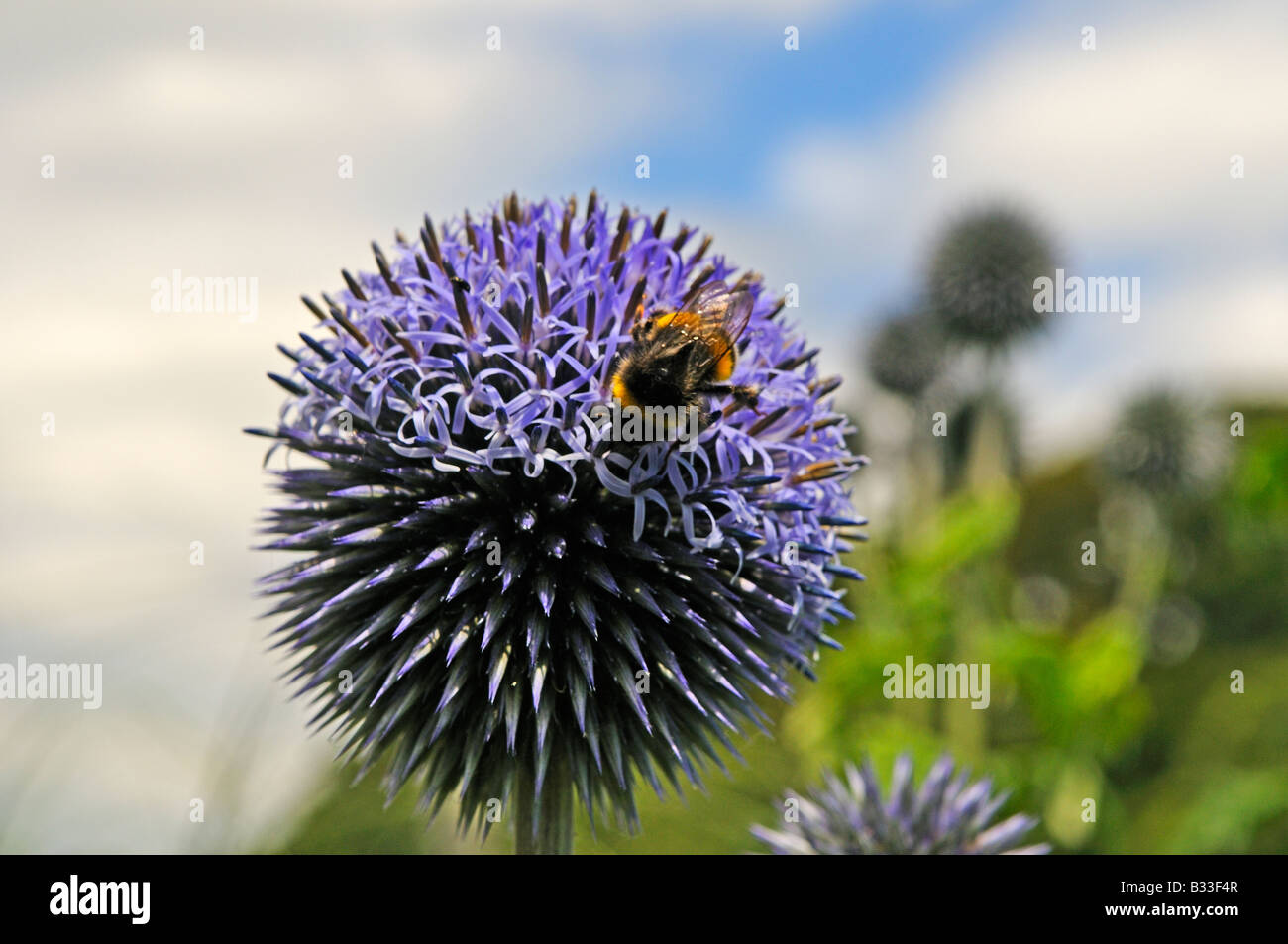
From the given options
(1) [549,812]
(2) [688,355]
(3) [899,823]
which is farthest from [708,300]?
(3) [899,823]

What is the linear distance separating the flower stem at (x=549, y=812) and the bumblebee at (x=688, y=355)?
2.96 feet

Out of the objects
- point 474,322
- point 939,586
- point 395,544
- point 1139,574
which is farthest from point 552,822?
point 1139,574

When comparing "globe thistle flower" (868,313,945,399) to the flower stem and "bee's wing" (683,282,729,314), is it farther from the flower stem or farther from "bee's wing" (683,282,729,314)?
→ the flower stem

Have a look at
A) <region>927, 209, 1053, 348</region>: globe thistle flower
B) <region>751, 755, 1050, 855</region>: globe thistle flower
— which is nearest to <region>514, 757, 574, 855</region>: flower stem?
<region>751, 755, 1050, 855</region>: globe thistle flower

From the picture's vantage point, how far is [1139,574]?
7.86 m

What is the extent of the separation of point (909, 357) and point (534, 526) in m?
6.23

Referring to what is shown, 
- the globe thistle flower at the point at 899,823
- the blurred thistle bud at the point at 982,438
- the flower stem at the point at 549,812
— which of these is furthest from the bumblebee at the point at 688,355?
the blurred thistle bud at the point at 982,438

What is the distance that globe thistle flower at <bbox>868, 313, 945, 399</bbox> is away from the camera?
26.9 feet

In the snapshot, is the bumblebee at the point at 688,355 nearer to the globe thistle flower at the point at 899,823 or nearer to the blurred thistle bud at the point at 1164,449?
the globe thistle flower at the point at 899,823

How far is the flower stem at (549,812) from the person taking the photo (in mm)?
2568

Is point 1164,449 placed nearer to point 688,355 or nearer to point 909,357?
point 909,357
